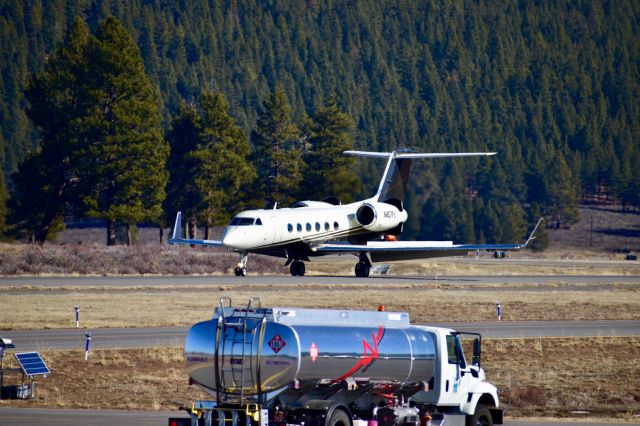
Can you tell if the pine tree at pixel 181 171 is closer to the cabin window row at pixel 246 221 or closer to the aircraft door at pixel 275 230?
the aircraft door at pixel 275 230

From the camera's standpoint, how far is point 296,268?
57094 mm

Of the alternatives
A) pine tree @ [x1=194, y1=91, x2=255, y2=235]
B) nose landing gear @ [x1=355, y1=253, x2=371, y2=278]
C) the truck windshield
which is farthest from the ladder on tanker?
pine tree @ [x1=194, y1=91, x2=255, y2=235]

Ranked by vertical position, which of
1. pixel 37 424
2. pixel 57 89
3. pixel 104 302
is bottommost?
pixel 37 424

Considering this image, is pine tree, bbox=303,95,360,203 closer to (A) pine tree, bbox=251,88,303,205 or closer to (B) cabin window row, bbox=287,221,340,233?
(A) pine tree, bbox=251,88,303,205

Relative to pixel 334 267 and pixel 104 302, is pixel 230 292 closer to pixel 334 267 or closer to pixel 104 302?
pixel 104 302

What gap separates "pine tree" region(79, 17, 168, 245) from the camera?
7775 cm

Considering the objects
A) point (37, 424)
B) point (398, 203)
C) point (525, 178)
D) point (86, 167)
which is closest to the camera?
point (37, 424)

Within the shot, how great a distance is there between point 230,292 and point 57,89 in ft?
121

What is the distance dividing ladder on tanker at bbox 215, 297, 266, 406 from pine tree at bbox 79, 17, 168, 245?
2397 inches

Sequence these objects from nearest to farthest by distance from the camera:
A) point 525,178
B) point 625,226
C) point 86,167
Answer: point 86,167, point 625,226, point 525,178

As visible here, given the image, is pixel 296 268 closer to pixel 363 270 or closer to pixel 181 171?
pixel 363 270

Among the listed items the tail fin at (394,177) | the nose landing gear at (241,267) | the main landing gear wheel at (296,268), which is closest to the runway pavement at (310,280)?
the nose landing gear at (241,267)

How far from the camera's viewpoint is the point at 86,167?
3098 inches

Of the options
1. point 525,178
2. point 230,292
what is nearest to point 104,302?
point 230,292
